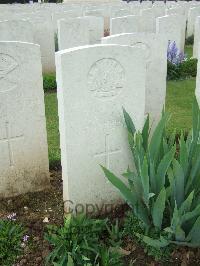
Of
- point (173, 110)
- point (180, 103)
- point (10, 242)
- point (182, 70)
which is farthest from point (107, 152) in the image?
point (182, 70)

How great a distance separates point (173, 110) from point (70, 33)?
2.25m

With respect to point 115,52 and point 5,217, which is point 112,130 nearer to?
point 115,52

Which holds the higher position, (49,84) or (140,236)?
(140,236)

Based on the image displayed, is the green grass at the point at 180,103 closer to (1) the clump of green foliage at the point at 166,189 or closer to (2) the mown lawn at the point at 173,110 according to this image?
(2) the mown lawn at the point at 173,110

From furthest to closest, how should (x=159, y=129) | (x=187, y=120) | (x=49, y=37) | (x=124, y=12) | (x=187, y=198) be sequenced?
(x=124, y=12) → (x=49, y=37) → (x=187, y=120) → (x=159, y=129) → (x=187, y=198)

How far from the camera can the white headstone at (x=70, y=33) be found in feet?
22.3

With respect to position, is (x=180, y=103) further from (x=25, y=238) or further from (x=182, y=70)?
(x=25, y=238)

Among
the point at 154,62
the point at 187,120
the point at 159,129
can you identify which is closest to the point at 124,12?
the point at 187,120

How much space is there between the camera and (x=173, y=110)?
6.05 meters

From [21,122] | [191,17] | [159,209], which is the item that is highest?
[191,17]

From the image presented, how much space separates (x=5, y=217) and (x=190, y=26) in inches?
392

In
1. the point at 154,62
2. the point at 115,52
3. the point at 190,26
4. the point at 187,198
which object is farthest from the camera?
the point at 190,26

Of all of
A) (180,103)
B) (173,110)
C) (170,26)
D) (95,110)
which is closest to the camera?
(95,110)

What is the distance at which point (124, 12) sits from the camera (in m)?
9.89
